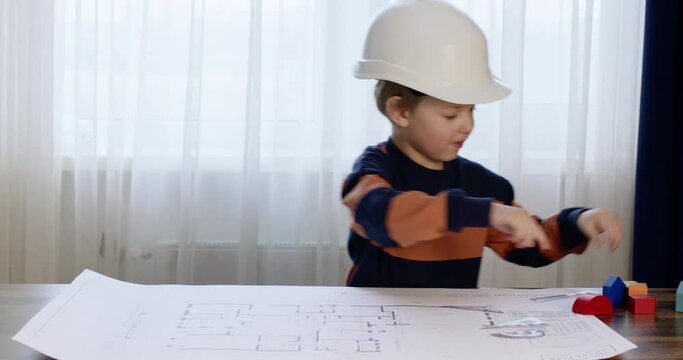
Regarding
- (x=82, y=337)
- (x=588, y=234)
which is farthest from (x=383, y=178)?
(x=82, y=337)

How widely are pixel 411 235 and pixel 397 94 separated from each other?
1.02 ft

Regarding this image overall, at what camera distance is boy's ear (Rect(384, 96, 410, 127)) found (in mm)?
1438

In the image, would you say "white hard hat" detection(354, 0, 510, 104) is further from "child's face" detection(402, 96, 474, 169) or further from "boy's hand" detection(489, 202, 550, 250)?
"boy's hand" detection(489, 202, 550, 250)

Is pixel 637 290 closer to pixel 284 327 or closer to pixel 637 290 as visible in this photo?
pixel 637 290

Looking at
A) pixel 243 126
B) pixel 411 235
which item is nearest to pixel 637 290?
pixel 411 235

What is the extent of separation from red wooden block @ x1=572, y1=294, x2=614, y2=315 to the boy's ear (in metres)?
0.38

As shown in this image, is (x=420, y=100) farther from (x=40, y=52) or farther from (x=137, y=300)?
(x=40, y=52)

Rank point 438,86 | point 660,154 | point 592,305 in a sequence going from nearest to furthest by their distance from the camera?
point 592,305
point 438,86
point 660,154

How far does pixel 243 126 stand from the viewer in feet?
7.56

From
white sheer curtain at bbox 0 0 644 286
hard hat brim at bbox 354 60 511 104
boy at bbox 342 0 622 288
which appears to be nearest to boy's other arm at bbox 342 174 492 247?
boy at bbox 342 0 622 288

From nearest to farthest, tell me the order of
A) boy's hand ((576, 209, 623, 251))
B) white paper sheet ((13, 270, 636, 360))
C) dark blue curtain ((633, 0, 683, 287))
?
1. white paper sheet ((13, 270, 636, 360))
2. boy's hand ((576, 209, 623, 251))
3. dark blue curtain ((633, 0, 683, 287))

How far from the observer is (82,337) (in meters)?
1.06

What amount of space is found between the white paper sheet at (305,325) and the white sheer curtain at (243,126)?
3.31ft

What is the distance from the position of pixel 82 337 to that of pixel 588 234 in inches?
27.6
